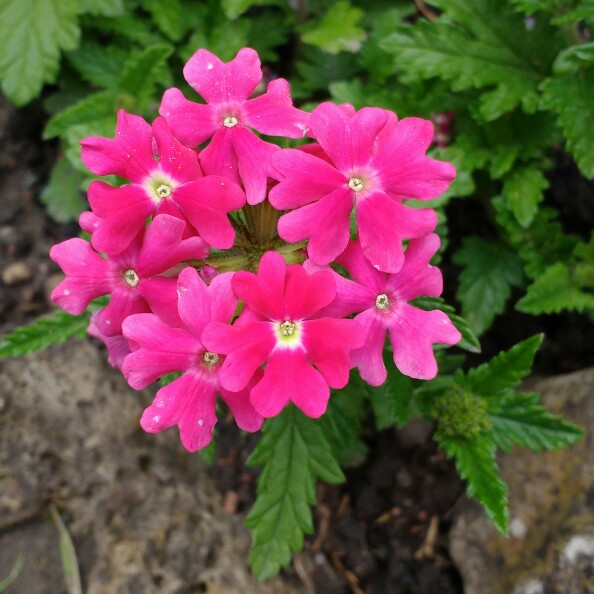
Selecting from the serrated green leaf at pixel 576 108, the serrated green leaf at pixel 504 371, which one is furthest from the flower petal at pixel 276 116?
the serrated green leaf at pixel 576 108

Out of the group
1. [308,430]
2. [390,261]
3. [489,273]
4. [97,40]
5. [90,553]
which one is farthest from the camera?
[97,40]

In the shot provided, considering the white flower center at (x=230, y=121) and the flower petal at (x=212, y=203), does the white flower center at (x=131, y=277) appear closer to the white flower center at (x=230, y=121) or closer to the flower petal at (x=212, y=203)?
the flower petal at (x=212, y=203)

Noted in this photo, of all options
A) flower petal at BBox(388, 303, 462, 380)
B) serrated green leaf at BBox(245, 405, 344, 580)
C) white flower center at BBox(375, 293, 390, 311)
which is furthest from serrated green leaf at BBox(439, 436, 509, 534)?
white flower center at BBox(375, 293, 390, 311)

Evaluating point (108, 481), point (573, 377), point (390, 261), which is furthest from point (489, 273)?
point (108, 481)

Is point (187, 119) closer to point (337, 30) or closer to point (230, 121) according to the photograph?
point (230, 121)

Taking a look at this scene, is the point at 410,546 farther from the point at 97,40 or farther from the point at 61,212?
the point at 97,40

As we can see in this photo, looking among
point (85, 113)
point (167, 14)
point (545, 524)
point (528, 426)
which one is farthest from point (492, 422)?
point (167, 14)

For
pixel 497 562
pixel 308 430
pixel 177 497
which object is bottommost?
pixel 497 562
